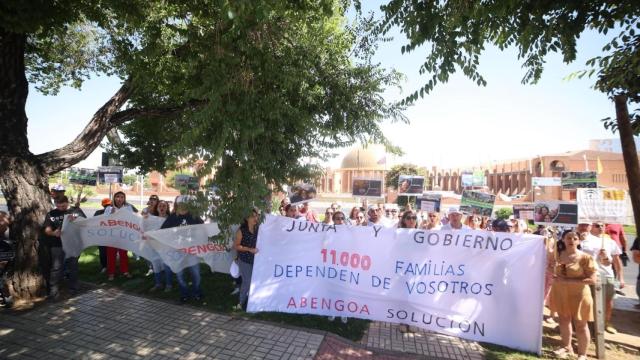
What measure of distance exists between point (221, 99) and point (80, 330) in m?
4.10

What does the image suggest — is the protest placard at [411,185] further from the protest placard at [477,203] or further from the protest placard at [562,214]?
the protest placard at [562,214]

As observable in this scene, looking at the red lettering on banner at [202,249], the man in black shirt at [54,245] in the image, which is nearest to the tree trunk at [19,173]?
the man in black shirt at [54,245]

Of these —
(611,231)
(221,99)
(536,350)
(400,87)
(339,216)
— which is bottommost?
(536,350)

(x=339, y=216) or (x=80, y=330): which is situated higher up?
(x=339, y=216)

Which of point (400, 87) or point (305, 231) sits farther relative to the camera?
point (400, 87)

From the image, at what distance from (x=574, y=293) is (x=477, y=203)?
3.74 metres

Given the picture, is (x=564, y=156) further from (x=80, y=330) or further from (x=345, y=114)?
(x=80, y=330)

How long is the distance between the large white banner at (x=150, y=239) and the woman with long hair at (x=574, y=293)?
5.42 m

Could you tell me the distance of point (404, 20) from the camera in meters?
4.32

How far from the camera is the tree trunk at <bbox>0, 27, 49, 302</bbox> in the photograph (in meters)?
6.39

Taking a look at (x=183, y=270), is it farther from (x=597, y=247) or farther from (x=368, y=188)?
A: (x=597, y=247)

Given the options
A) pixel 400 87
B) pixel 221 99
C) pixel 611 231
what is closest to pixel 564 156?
pixel 611 231

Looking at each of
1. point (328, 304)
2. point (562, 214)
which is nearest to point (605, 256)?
point (562, 214)

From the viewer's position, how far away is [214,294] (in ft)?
23.6
